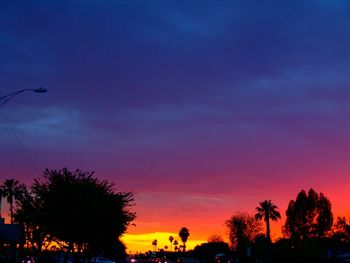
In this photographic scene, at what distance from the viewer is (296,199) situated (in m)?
145

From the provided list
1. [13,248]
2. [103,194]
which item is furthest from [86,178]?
[13,248]

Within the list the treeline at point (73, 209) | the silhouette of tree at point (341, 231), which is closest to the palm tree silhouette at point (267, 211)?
the silhouette of tree at point (341, 231)

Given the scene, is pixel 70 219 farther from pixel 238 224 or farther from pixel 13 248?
pixel 238 224

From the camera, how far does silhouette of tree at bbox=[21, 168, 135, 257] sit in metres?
51.2

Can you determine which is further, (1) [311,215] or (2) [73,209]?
(1) [311,215]

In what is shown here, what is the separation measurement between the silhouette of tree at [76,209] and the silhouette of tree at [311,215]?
9553 centimetres

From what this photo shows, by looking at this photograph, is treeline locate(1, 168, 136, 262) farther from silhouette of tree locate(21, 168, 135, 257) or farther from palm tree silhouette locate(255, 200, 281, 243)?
palm tree silhouette locate(255, 200, 281, 243)

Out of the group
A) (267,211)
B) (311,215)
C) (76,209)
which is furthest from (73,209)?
(311,215)

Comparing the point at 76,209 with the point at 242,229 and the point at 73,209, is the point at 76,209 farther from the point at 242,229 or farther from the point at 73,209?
the point at 242,229

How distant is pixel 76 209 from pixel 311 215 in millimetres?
103120

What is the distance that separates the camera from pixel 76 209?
167ft

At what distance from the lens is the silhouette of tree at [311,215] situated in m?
144

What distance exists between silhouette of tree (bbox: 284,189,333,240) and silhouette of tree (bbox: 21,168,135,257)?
9553 cm

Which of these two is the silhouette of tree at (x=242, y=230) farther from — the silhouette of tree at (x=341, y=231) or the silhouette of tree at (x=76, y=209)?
the silhouette of tree at (x=76, y=209)
